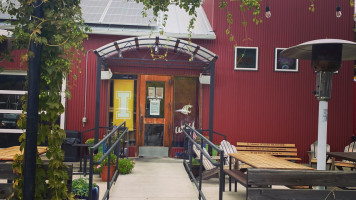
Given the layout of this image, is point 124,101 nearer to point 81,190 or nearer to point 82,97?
point 82,97

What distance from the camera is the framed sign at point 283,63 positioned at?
11172mm

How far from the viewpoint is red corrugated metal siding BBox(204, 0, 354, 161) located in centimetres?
1105

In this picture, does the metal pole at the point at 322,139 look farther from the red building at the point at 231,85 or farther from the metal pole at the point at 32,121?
the red building at the point at 231,85

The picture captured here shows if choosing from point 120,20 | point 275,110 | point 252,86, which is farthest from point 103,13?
point 275,110

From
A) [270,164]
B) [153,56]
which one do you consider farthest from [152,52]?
[270,164]

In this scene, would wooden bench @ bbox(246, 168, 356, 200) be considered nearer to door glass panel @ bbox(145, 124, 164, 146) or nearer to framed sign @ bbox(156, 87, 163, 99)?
door glass panel @ bbox(145, 124, 164, 146)

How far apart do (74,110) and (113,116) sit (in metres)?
1.16

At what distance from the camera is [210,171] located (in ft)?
25.2

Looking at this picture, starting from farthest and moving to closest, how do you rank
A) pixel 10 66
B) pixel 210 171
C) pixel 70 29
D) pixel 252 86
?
1. pixel 252 86
2. pixel 10 66
3. pixel 210 171
4. pixel 70 29

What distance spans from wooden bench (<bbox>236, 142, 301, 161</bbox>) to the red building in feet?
0.65

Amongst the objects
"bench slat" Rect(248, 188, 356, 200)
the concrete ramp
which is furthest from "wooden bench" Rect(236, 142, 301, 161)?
"bench slat" Rect(248, 188, 356, 200)

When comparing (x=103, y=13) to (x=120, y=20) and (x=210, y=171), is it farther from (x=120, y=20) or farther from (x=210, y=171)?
(x=210, y=171)

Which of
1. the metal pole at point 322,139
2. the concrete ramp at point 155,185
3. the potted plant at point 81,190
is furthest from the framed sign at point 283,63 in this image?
the potted plant at point 81,190

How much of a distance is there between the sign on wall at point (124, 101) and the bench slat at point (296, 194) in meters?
7.12
